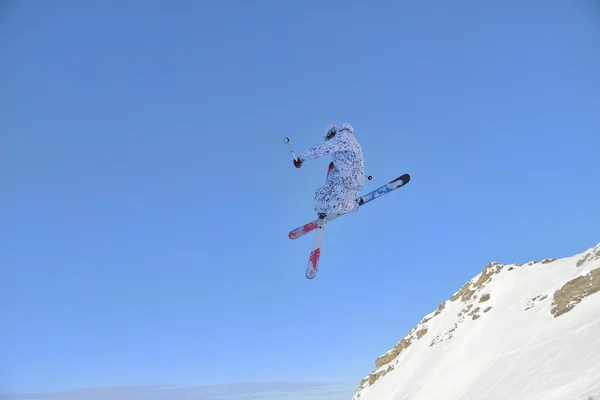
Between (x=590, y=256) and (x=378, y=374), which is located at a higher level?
(x=590, y=256)

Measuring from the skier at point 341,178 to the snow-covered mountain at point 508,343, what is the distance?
334 inches

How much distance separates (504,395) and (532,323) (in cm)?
619

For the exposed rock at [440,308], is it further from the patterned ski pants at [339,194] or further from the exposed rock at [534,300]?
the patterned ski pants at [339,194]

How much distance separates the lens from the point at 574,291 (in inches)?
857

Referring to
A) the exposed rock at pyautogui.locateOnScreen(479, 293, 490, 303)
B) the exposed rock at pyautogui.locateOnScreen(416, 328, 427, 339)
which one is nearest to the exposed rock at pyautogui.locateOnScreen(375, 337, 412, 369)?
the exposed rock at pyautogui.locateOnScreen(416, 328, 427, 339)

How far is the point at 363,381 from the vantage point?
3709 cm

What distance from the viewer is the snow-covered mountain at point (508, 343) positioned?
1612cm

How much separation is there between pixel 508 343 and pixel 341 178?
519 inches

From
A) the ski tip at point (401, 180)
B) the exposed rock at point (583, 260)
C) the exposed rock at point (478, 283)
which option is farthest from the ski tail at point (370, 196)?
the exposed rock at point (478, 283)

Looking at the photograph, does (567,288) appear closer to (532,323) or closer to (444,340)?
(532,323)

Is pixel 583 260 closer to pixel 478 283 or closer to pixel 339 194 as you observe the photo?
pixel 478 283

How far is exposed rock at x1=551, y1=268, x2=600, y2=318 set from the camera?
20.9 metres

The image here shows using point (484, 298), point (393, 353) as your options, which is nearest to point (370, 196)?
point (484, 298)

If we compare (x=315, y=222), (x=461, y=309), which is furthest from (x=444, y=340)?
(x=315, y=222)
